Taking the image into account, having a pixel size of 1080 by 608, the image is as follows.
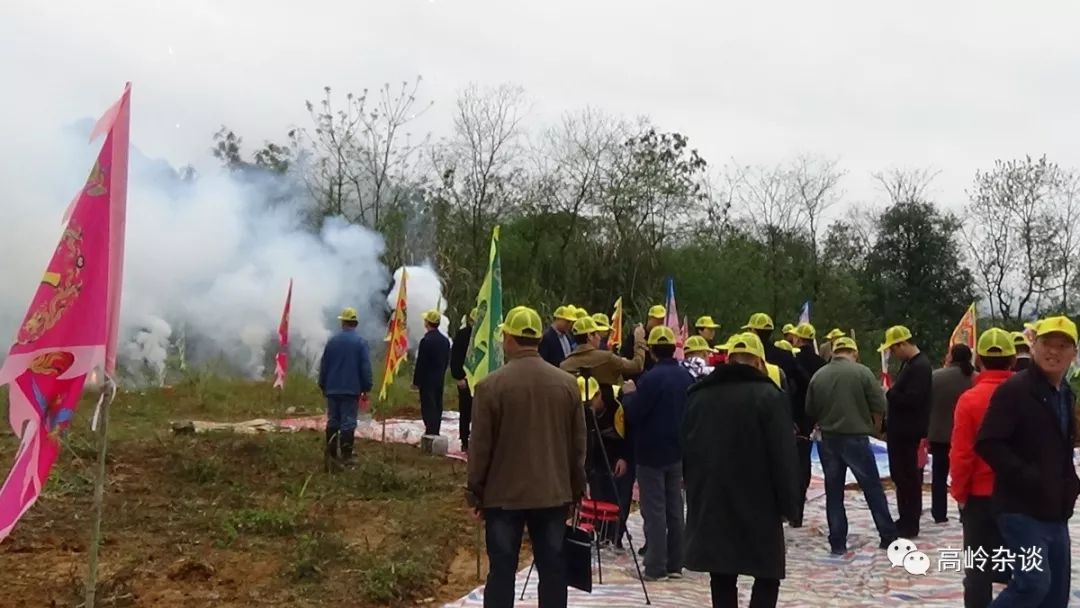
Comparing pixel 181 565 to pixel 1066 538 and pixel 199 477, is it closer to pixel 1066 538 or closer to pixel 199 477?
pixel 199 477

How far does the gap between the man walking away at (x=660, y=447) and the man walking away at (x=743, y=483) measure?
1.72 m

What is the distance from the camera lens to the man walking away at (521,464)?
16.2ft

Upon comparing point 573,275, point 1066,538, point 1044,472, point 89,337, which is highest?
point 573,275

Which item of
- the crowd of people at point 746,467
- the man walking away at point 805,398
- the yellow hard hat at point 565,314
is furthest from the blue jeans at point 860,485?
the yellow hard hat at point 565,314

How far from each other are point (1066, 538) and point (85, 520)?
23.7ft

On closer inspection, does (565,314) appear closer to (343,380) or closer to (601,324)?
(601,324)

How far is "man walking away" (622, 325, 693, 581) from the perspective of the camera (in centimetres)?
673

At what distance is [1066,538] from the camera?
454 centimetres

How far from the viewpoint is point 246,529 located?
7.78 metres

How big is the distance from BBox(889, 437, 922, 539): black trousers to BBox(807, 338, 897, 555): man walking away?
0.45 meters

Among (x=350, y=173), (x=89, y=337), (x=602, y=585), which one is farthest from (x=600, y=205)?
(x=89, y=337)

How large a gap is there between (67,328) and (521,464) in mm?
2238

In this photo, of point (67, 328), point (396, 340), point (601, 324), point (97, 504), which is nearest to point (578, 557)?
point (97, 504)

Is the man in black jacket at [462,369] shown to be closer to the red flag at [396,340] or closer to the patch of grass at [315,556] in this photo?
the red flag at [396,340]
